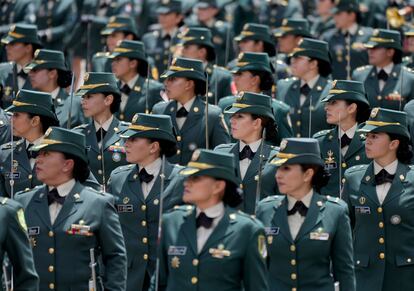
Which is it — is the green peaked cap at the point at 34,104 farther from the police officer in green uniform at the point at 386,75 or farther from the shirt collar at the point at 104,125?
the police officer in green uniform at the point at 386,75

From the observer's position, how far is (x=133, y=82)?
1744 centimetres

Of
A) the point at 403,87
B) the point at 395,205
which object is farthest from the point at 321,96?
the point at 395,205

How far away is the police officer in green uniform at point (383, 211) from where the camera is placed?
1266 centimetres

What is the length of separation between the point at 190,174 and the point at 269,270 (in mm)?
1515

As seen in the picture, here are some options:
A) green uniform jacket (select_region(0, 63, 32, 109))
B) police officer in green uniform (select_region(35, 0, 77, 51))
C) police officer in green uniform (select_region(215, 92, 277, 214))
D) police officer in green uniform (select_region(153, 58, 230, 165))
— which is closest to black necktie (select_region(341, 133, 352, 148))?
police officer in green uniform (select_region(215, 92, 277, 214))

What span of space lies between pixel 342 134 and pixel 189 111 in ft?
5.80

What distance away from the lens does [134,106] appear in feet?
56.3

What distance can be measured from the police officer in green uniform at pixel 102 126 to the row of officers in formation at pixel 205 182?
0.05 ft

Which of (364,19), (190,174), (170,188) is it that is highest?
(190,174)

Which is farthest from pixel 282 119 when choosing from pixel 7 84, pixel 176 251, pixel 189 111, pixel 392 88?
pixel 176 251

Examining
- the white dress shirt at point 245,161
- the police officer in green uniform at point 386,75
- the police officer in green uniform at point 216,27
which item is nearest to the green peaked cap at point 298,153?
the white dress shirt at point 245,161

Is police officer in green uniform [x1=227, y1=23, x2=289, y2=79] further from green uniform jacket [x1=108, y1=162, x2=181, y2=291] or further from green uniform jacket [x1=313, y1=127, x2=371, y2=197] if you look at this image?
green uniform jacket [x1=108, y1=162, x2=181, y2=291]

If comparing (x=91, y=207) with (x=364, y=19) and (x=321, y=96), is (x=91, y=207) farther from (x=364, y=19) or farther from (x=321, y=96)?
(x=364, y=19)

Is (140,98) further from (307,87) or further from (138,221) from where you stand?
(138,221)
